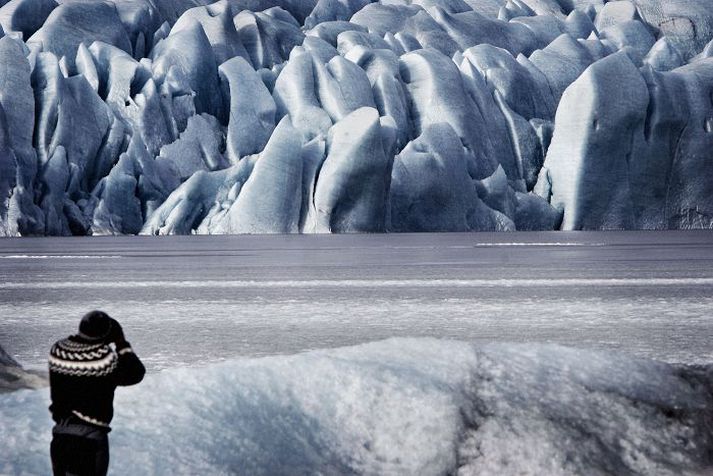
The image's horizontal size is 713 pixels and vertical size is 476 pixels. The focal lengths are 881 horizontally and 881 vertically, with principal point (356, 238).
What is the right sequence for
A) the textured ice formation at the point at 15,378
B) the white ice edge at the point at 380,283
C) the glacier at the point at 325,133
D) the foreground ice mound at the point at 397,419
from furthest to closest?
the glacier at the point at 325,133
the white ice edge at the point at 380,283
the textured ice formation at the point at 15,378
the foreground ice mound at the point at 397,419

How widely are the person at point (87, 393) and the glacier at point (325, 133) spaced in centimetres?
2931

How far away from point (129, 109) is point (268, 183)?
318 inches

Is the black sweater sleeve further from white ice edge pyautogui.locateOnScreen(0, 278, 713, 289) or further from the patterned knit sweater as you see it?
white ice edge pyautogui.locateOnScreen(0, 278, 713, 289)

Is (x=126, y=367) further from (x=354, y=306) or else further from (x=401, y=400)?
(x=354, y=306)

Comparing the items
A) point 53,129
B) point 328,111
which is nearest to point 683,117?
point 328,111

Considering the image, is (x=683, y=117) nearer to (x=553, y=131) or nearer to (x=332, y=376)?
(x=553, y=131)

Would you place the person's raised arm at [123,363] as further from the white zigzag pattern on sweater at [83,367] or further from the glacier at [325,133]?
the glacier at [325,133]

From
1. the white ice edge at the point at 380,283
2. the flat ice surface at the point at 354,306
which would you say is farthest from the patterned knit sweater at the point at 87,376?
the white ice edge at the point at 380,283

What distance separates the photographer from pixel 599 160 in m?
35.3

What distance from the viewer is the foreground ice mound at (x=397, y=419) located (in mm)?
2146

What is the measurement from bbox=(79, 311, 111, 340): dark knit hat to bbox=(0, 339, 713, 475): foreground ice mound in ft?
2.00

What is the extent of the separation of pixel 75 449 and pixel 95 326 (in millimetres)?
222

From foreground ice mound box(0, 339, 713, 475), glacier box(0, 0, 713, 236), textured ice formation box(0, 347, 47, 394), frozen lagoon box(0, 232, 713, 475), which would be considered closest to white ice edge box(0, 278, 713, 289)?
frozen lagoon box(0, 232, 713, 475)

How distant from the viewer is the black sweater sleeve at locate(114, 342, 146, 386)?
1483 millimetres
